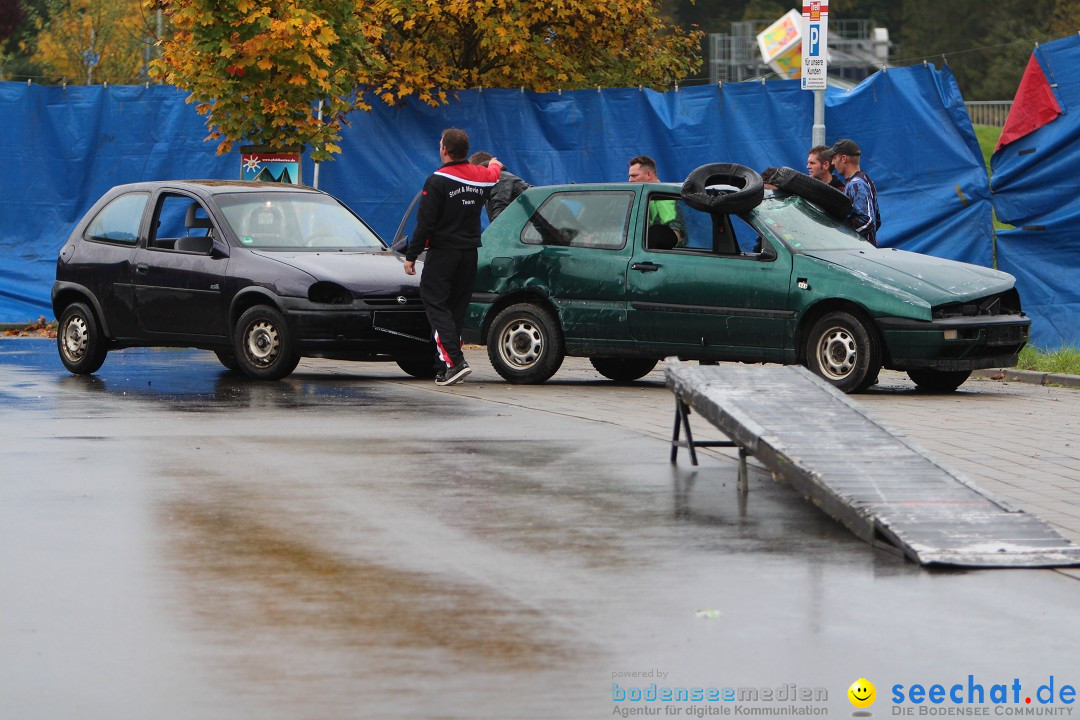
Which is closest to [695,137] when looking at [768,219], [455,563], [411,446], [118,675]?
[768,219]

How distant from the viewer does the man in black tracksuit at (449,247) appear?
48.9 feet

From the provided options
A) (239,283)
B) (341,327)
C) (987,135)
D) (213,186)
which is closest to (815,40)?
(213,186)

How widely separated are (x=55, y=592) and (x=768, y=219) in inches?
350

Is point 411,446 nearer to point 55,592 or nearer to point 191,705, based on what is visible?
point 55,592

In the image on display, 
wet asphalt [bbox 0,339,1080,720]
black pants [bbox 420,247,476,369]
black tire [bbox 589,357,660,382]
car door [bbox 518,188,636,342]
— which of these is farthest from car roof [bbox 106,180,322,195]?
wet asphalt [bbox 0,339,1080,720]

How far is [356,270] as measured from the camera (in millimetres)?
15336

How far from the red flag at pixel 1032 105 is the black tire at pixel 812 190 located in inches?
151

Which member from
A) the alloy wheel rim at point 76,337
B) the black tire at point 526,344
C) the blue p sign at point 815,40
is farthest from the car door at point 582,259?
the blue p sign at point 815,40

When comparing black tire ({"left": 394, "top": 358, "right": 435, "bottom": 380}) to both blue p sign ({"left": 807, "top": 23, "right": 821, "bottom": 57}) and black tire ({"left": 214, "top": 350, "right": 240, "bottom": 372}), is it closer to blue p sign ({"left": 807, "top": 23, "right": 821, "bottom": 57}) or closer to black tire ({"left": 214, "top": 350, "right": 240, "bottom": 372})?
black tire ({"left": 214, "top": 350, "right": 240, "bottom": 372})

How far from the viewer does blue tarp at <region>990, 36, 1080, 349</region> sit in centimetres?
1825

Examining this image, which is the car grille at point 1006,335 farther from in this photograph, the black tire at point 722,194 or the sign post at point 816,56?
the sign post at point 816,56

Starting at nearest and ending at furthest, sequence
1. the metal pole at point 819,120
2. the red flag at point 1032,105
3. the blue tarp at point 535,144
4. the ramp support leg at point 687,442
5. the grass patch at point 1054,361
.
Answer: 1. the ramp support leg at point 687,442
2. the grass patch at point 1054,361
3. the red flag at point 1032,105
4. the metal pole at point 819,120
5. the blue tarp at point 535,144

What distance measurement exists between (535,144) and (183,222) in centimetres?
511

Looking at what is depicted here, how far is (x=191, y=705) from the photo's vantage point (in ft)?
17.1
